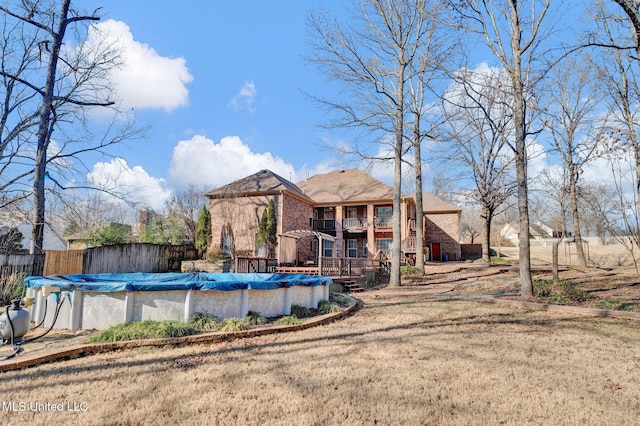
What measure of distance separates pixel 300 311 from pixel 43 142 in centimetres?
995

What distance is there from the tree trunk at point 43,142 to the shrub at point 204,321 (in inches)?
316

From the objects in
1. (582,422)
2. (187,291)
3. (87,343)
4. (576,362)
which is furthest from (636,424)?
(87,343)

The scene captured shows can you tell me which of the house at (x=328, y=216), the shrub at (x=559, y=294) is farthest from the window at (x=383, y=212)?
the shrub at (x=559, y=294)

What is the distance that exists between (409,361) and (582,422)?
201 cm

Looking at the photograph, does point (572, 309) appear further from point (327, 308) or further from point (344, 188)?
point (344, 188)

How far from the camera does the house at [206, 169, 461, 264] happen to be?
80.1ft

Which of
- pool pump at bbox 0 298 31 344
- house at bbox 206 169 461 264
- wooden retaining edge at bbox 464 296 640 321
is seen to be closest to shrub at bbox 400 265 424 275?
house at bbox 206 169 461 264

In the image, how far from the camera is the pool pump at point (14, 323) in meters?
4.96

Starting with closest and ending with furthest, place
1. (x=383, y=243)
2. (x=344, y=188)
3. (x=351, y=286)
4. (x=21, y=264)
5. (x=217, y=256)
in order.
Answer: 1. (x=21, y=264)
2. (x=351, y=286)
3. (x=217, y=256)
4. (x=383, y=243)
5. (x=344, y=188)

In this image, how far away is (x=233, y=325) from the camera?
6191mm

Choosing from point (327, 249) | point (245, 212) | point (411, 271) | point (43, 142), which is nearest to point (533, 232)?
point (327, 249)

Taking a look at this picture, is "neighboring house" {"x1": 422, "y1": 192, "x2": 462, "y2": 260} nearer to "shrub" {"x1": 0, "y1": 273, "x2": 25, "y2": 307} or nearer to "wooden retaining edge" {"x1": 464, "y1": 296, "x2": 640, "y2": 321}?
"wooden retaining edge" {"x1": 464, "y1": 296, "x2": 640, "y2": 321}

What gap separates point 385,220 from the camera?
Answer: 28.9 meters

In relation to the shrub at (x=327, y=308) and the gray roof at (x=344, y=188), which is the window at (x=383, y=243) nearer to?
the gray roof at (x=344, y=188)
